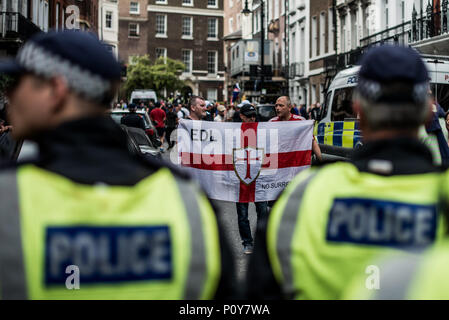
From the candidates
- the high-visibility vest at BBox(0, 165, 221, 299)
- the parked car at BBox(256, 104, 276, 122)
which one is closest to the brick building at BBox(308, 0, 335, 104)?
the parked car at BBox(256, 104, 276, 122)

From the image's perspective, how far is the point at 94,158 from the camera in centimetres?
193

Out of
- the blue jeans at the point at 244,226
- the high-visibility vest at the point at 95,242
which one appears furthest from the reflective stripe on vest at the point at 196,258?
the blue jeans at the point at 244,226

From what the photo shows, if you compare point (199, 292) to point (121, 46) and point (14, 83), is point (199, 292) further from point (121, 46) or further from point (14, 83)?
point (121, 46)

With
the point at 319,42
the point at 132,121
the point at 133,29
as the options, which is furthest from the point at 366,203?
the point at 133,29

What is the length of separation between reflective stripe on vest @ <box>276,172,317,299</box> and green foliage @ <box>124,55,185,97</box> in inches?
2603

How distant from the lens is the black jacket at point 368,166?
6.86 ft

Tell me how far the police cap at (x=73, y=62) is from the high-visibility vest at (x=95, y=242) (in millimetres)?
274

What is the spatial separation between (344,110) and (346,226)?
48.9 feet

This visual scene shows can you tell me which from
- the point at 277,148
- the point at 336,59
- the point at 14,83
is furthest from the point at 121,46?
the point at 14,83

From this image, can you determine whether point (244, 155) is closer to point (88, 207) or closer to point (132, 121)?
point (88, 207)

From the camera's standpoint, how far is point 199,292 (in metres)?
1.93

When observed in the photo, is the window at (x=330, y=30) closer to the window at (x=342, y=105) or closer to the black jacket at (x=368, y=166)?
the window at (x=342, y=105)

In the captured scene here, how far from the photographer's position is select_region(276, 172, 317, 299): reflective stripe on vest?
83.8 inches

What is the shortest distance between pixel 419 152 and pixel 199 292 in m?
0.80
